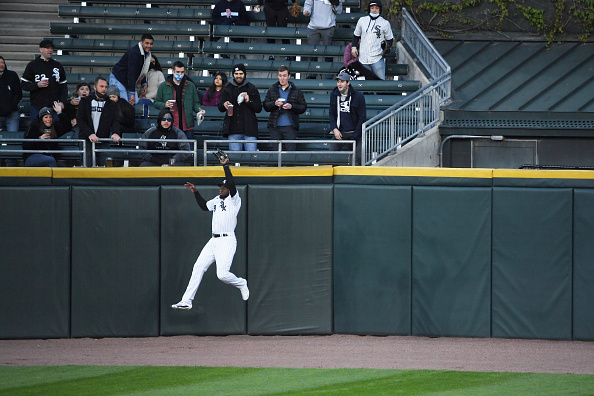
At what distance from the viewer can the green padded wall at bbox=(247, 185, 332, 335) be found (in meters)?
13.5

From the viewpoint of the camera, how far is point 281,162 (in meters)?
14.0

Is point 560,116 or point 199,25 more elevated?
point 199,25

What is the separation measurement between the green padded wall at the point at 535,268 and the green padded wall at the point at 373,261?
144 centimetres

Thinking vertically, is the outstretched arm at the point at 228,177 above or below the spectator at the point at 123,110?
below

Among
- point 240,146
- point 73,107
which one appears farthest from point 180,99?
point 73,107

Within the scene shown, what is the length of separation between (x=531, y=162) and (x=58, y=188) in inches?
351

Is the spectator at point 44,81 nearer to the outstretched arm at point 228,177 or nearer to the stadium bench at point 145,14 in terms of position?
the stadium bench at point 145,14

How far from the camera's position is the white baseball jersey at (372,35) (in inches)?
665

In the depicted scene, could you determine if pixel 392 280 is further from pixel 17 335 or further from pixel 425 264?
pixel 17 335

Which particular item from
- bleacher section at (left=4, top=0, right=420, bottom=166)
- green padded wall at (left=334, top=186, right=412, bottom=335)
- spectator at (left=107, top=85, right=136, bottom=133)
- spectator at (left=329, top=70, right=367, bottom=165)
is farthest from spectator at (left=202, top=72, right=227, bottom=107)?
green padded wall at (left=334, top=186, right=412, bottom=335)

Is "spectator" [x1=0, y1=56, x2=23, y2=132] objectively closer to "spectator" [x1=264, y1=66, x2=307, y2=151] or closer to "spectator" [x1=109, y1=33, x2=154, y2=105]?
"spectator" [x1=109, y1=33, x2=154, y2=105]

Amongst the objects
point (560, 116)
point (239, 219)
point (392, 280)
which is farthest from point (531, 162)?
point (239, 219)

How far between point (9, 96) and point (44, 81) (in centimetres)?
70

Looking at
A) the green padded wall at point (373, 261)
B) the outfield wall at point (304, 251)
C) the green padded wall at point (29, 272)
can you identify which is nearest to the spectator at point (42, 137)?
the outfield wall at point (304, 251)
